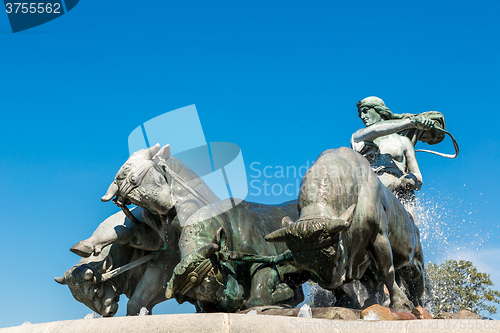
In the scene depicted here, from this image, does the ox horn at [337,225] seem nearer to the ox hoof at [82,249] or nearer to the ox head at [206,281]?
the ox head at [206,281]

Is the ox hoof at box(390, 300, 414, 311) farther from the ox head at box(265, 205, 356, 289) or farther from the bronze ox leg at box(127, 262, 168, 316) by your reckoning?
Result: the bronze ox leg at box(127, 262, 168, 316)

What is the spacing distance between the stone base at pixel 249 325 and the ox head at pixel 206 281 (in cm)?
159

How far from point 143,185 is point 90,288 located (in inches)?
63.1

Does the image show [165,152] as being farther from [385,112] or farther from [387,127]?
[385,112]

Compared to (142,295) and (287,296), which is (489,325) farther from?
(142,295)

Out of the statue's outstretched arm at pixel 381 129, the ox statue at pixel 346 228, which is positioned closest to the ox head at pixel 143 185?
the ox statue at pixel 346 228

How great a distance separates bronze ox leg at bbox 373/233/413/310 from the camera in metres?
5.57

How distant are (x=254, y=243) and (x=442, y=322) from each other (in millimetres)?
2950

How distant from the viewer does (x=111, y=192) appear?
6.75 metres

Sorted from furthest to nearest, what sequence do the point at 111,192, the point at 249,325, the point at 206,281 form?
the point at 111,192 → the point at 206,281 → the point at 249,325

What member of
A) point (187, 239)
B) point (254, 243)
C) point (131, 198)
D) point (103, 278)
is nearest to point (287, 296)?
point (254, 243)

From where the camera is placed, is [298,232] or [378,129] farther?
[378,129]

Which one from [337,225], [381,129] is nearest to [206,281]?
[337,225]

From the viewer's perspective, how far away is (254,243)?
6414mm
